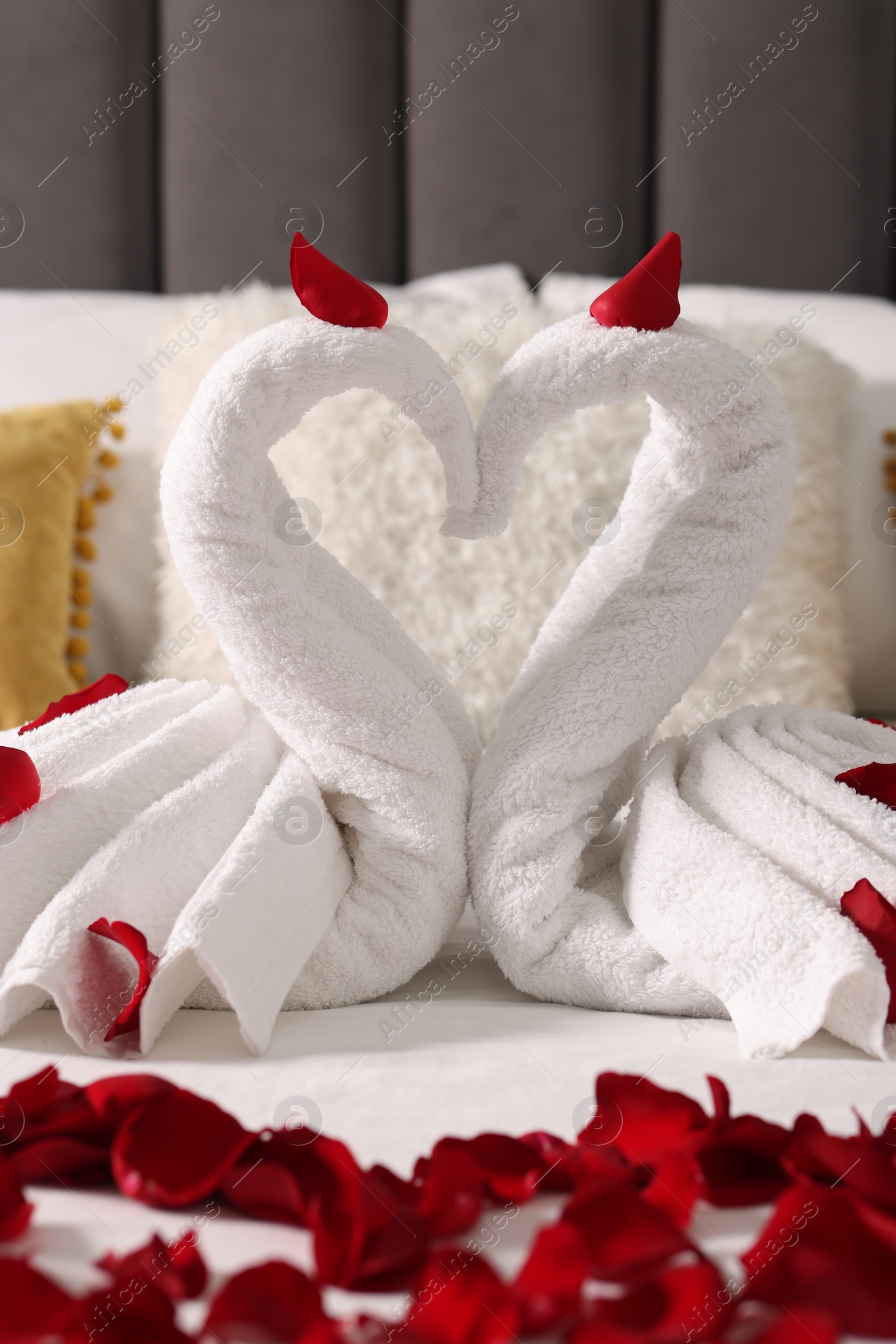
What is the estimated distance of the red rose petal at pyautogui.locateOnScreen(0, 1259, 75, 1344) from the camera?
0.35m

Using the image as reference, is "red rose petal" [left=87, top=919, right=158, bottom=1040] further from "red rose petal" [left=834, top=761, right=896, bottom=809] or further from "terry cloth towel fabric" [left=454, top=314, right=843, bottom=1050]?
"red rose petal" [left=834, top=761, right=896, bottom=809]

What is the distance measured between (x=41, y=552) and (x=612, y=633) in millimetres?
708

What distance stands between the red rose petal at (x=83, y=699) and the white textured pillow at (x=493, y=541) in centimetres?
26

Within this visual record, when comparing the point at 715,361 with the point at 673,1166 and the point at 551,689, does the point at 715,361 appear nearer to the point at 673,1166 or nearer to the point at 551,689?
the point at 551,689

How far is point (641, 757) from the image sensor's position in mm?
815

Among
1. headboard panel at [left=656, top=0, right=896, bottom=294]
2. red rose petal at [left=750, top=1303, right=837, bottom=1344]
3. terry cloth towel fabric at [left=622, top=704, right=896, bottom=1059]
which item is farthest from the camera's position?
headboard panel at [left=656, top=0, right=896, bottom=294]

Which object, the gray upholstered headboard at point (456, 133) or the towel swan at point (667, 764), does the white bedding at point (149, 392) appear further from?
the towel swan at point (667, 764)

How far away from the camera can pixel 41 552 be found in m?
1.17

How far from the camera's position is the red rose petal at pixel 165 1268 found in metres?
0.37

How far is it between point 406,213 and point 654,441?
3.78ft

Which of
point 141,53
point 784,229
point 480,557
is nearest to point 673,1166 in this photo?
point 480,557

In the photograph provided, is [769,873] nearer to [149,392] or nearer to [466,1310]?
[466,1310]

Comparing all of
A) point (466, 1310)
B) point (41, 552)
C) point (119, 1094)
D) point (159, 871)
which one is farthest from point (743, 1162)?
point (41, 552)

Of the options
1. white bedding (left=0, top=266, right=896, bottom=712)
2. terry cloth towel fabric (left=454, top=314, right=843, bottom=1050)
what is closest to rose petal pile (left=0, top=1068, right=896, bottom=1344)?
terry cloth towel fabric (left=454, top=314, right=843, bottom=1050)
